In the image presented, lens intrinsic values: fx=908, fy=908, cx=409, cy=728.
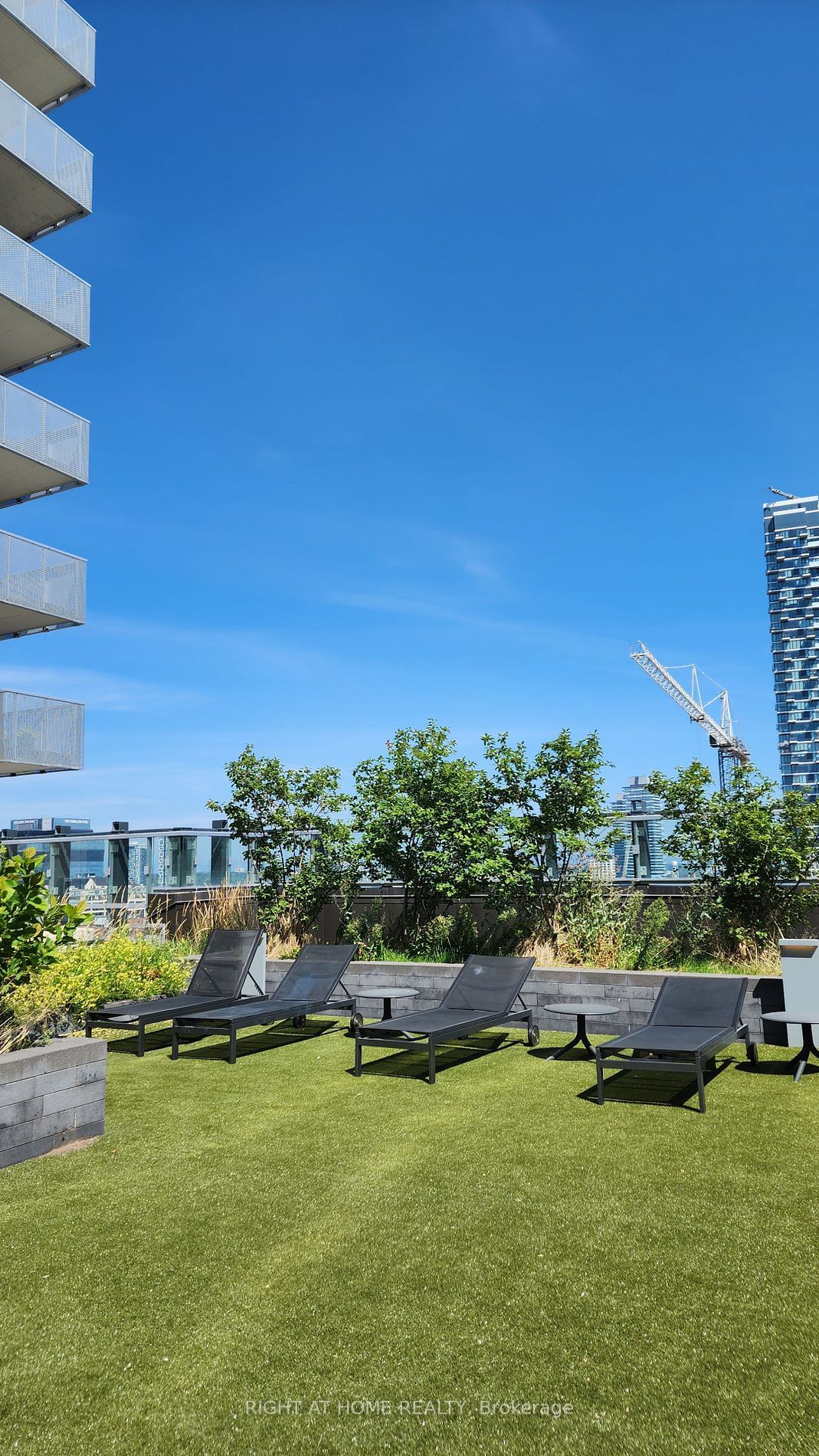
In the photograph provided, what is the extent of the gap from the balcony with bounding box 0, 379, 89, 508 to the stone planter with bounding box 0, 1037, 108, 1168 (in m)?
13.4

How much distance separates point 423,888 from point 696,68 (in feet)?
39.9

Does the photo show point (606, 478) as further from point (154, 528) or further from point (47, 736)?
point (47, 736)

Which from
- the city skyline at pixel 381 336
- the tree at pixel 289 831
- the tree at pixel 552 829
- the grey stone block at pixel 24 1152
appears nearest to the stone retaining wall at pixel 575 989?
the tree at pixel 552 829

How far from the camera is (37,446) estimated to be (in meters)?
16.5

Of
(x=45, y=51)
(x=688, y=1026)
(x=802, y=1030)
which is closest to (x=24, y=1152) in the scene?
(x=688, y=1026)

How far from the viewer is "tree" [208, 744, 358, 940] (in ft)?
38.1

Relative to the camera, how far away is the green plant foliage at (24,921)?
5.61 m

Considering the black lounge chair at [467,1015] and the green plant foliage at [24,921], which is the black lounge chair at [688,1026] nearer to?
the black lounge chair at [467,1015]

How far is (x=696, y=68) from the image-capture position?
12945 millimetres

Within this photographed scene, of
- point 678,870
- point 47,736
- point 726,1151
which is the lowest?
point 726,1151

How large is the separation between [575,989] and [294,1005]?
2.63m

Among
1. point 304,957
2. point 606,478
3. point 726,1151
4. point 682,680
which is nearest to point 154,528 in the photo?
point 606,478

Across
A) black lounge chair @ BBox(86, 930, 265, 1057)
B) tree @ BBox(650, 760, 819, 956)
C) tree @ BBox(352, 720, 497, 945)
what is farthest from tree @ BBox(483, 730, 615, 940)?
black lounge chair @ BBox(86, 930, 265, 1057)

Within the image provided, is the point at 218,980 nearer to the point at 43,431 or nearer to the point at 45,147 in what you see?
the point at 43,431
